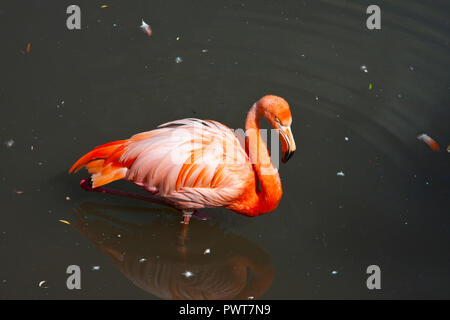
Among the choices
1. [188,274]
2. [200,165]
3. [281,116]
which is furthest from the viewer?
[188,274]

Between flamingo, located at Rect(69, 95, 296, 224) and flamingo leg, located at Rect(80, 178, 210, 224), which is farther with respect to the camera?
flamingo leg, located at Rect(80, 178, 210, 224)

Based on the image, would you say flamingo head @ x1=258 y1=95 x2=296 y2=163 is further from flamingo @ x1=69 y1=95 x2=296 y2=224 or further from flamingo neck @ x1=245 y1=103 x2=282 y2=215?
flamingo neck @ x1=245 y1=103 x2=282 y2=215

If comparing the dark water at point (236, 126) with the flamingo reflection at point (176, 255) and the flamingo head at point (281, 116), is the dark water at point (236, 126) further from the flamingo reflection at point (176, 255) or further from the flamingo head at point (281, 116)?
the flamingo head at point (281, 116)

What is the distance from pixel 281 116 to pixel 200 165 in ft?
2.07

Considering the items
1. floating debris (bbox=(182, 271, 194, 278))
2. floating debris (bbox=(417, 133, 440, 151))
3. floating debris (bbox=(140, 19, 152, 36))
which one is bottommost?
floating debris (bbox=(182, 271, 194, 278))

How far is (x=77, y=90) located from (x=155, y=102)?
709 mm

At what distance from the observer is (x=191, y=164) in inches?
140

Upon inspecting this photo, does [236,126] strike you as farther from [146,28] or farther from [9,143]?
[9,143]

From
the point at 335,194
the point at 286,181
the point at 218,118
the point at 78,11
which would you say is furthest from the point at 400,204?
the point at 78,11

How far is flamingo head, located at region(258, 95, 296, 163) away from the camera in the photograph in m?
3.33

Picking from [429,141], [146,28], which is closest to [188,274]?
[429,141]

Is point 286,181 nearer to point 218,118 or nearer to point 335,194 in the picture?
point 335,194

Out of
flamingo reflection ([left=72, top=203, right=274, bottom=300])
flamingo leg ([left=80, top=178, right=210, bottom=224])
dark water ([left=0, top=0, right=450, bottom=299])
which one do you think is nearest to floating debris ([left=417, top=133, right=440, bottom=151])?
dark water ([left=0, top=0, right=450, bottom=299])

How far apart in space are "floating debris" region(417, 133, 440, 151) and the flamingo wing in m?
1.81
